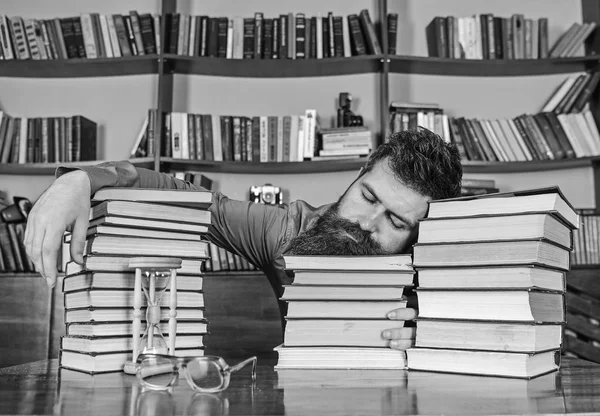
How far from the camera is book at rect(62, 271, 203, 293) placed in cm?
90

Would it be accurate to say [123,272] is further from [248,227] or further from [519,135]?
[519,135]

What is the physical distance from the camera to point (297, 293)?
0.92m

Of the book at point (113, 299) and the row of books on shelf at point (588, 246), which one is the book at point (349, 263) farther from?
the row of books on shelf at point (588, 246)

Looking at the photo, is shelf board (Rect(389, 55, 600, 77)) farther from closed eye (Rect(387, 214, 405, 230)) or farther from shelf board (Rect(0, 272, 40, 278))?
shelf board (Rect(0, 272, 40, 278))

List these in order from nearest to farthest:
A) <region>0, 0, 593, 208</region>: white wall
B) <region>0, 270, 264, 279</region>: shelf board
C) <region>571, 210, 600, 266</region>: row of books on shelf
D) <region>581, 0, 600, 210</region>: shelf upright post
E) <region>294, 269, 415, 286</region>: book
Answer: <region>294, 269, 415, 286</region>: book → <region>0, 270, 264, 279</region>: shelf board → <region>571, 210, 600, 266</region>: row of books on shelf → <region>581, 0, 600, 210</region>: shelf upright post → <region>0, 0, 593, 208</region>: white wall

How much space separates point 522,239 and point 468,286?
3.9 inches

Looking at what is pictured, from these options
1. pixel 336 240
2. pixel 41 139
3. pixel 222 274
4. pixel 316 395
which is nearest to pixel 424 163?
pixel 336 240

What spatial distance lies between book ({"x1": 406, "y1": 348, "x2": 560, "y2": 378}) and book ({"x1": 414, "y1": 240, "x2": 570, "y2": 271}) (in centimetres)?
12

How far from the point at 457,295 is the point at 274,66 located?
2293 millimetres

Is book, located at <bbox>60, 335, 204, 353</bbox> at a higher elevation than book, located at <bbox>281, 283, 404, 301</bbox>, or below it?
below

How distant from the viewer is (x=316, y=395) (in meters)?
0.68

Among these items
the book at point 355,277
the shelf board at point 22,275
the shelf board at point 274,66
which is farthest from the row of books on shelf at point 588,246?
the shelf board at point 22,275

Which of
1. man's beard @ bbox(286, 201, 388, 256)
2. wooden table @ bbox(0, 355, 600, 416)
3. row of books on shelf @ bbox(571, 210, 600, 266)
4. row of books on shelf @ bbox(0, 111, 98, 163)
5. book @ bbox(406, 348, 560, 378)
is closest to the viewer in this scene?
wooden table @ bbox(0, 355, 600, 416)

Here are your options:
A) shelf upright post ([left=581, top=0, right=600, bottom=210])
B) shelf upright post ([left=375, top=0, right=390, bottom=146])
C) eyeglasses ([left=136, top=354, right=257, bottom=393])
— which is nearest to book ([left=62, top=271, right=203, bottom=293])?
eyeglasses ([left=136, top=354, right=257, bottom=393])
